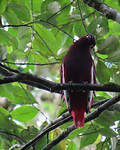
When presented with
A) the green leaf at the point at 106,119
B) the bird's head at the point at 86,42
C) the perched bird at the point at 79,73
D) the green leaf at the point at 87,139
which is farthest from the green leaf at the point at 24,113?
the bird's head at the point at 86,42

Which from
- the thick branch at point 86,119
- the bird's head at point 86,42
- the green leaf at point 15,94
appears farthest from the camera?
the bird's head at point 86,42

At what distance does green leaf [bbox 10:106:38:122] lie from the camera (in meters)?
2.23

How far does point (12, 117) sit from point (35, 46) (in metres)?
0.63

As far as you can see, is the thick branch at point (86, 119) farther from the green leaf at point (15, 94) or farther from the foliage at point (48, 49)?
the green leaf at point (15, 94)

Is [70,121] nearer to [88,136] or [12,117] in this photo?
[88,136]

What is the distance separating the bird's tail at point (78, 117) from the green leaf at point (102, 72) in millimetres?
350

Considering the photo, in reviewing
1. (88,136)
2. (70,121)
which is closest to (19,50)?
(70,121)

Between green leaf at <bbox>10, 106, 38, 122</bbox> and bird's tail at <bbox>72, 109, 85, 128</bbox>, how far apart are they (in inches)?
12.7

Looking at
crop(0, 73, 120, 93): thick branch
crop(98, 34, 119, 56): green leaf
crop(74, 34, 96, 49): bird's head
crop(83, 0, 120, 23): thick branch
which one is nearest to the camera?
crop(0, 73, 120, 93): thick branch

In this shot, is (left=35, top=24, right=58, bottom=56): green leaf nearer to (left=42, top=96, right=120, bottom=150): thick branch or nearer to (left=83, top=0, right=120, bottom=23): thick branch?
(left=83, top=0, right=120, bottom=23): thick branch

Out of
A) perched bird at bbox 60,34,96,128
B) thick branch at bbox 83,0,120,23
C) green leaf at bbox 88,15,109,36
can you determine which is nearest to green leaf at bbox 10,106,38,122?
perched bird at bbox 60,34,96,128

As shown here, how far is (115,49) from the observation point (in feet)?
6.52

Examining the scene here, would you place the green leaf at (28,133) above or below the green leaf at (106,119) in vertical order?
below

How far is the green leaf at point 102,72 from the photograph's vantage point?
2.04 metres
